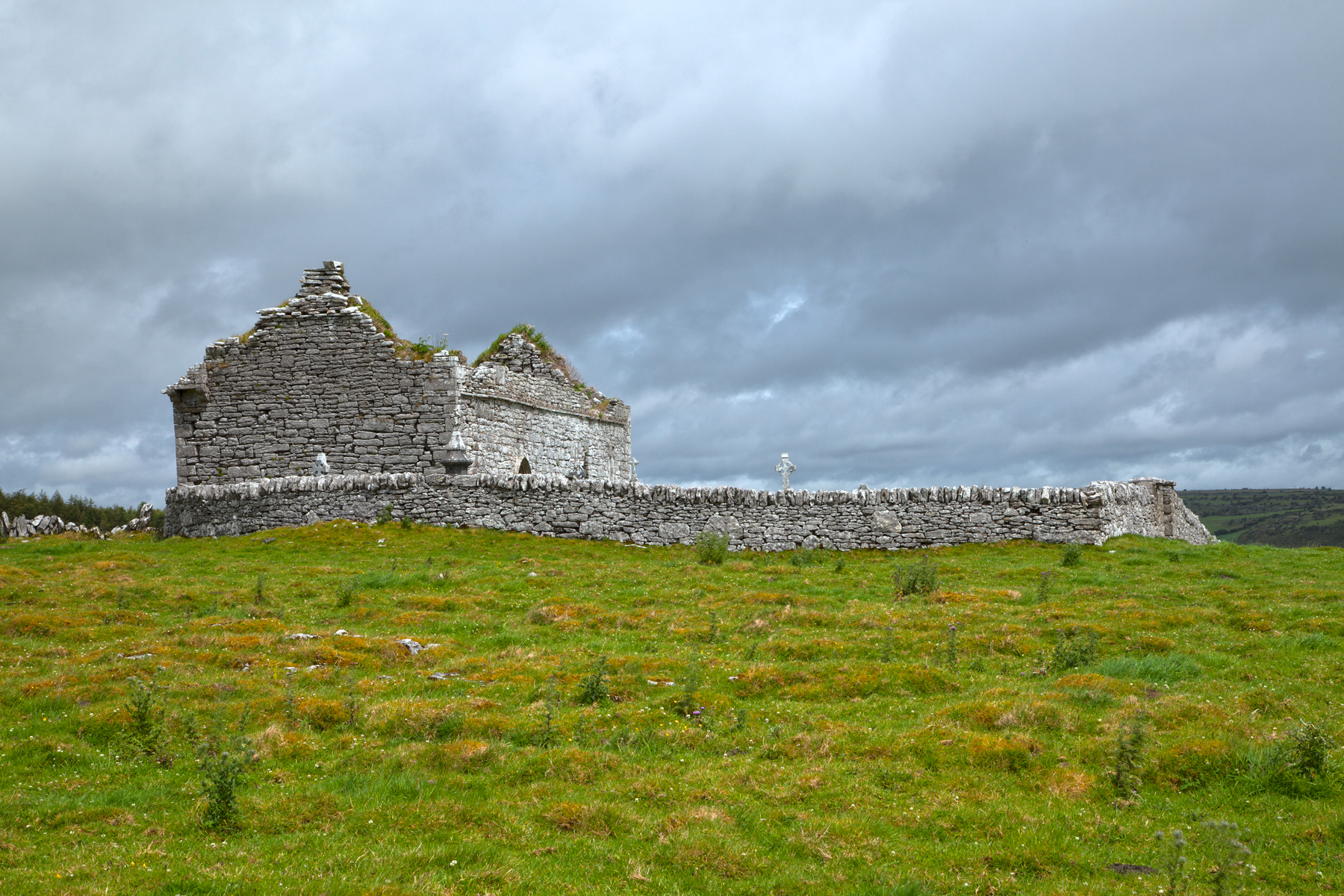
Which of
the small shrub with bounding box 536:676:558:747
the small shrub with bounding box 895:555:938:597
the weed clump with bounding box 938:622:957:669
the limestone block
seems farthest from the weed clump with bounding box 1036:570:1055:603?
the small shrub with bounding box 536:676:558:747

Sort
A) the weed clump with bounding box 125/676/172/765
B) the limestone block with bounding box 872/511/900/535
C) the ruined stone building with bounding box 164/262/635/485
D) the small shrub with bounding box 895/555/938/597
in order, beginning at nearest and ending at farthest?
the weed clump with bounding box 125/676/172/765
the small shrub with bounding box 895/555/938/597
the limestone block with bounding box 872/511/900/535
the ruined stone building with bounding box 164/262/635/485

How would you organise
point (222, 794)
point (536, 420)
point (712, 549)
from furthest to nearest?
1. point (536, 420)
2. point (712, 549)
3. point (222, 794)

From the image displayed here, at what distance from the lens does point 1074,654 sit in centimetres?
1179

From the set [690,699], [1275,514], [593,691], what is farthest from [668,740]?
[1275,514]

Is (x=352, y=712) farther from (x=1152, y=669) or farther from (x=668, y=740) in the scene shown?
(x=1152, y=669)

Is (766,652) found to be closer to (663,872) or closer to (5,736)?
(663,872)

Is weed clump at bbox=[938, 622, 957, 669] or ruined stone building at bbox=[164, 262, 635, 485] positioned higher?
ruined stone building at bbox=[164, 262, 635, 485]

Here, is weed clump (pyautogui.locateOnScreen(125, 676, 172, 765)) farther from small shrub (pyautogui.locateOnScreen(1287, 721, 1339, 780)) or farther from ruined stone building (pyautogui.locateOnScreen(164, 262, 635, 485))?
ruined stone building (pyautogui.locateOnScreen(164, 262, 635, 485))

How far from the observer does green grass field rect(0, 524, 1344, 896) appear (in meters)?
6.58

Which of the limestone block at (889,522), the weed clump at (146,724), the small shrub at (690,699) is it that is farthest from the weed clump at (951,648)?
the limestone block at (889,522)

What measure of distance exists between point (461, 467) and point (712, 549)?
11.0 metres

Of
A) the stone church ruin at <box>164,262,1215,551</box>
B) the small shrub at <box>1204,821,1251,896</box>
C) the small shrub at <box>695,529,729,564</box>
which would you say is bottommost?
the small shrub at <box>1204,821,1251,896</box>

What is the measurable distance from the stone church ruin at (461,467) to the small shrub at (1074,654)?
1327 centimetres

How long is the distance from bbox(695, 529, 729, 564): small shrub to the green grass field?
5.16 metres
